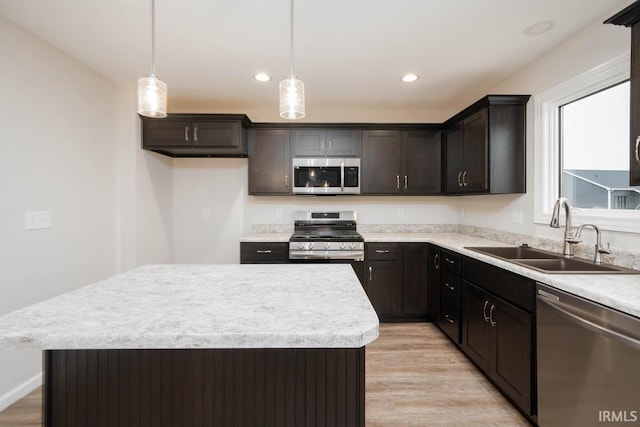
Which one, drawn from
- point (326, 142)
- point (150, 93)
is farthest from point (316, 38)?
point (326, 142)

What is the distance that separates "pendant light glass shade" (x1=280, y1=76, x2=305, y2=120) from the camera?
1.42m

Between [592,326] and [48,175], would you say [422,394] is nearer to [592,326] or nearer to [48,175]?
[592,326]

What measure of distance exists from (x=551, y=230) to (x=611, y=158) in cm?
61

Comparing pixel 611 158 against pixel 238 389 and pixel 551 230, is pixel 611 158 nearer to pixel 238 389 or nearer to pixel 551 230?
pixel 551 230

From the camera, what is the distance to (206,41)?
218 centimetres

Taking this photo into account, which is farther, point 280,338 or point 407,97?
point 407,97

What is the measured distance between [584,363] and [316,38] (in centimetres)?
243

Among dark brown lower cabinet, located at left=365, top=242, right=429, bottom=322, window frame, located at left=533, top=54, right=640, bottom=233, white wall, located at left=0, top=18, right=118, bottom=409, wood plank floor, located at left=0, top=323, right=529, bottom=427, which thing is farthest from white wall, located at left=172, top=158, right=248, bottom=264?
window frame, located at left=533, top=54, right=640, bottom=233

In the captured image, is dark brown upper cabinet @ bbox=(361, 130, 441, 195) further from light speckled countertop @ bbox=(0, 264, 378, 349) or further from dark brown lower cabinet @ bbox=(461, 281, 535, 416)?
light speckled countertop @ bbox=(0, 264, 378, 349)

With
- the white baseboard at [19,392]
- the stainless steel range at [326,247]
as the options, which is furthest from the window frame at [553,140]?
the white baseboard at [19,392]

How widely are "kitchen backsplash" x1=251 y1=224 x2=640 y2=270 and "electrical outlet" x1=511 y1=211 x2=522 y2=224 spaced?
117mm

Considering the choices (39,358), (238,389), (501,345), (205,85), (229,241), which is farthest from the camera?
(229,241)

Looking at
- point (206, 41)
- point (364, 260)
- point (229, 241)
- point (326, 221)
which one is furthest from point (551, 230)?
point (229, 241)

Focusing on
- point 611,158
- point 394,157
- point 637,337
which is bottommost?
point 637,337
